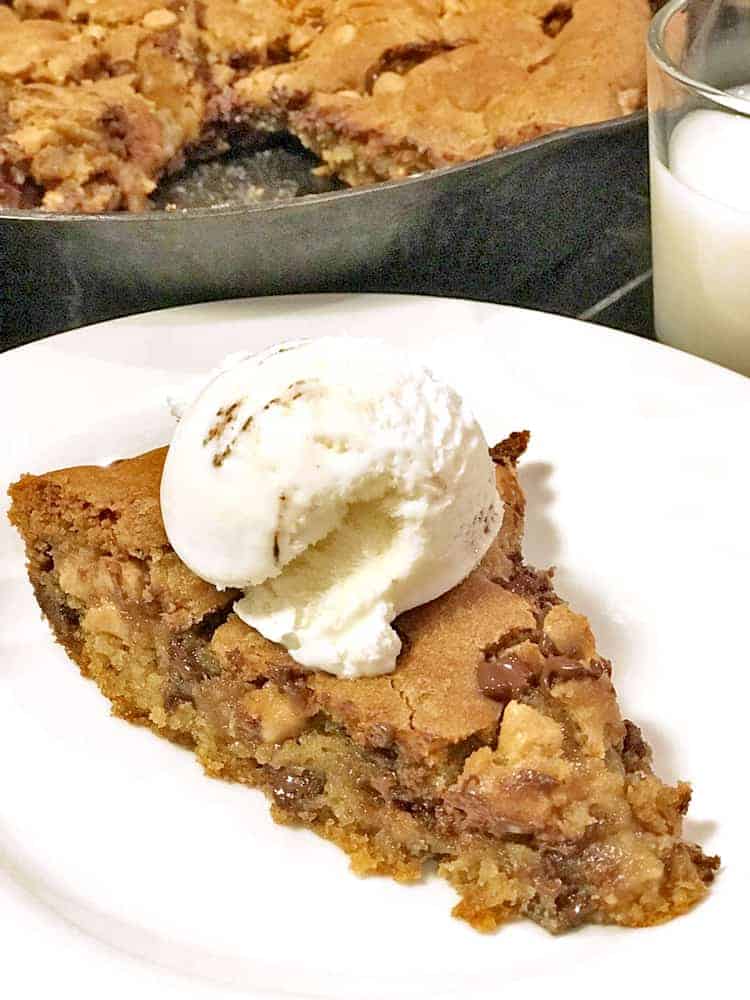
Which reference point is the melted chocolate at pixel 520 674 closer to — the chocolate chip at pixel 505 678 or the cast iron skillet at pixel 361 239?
the chocolate chip at pixel 505 678

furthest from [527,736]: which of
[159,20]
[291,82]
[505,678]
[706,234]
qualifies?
[159,20]

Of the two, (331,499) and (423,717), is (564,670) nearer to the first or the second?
(423,717)

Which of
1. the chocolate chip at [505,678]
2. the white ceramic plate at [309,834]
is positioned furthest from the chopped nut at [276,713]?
the chocolate chip at [505,678]

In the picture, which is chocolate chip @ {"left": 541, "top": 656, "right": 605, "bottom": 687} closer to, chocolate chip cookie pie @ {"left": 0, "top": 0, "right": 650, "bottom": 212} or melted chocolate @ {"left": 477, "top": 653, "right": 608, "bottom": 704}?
melted chocolate @ {"left": 477, "top": 653, "right": 608, "bottom": 704}

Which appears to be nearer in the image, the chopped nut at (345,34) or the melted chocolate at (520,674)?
the melted chocolate at (520,674)

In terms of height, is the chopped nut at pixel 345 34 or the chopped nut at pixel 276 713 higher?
the chopped nut at pixel 345 34

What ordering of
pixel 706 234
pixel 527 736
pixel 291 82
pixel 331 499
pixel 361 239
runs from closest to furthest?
pixel 527 736 → pixel 331 499 → pixel 706 234 → pixel 361 239 → pixel 291 82
